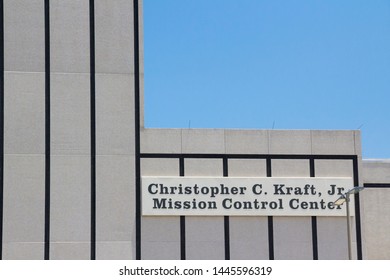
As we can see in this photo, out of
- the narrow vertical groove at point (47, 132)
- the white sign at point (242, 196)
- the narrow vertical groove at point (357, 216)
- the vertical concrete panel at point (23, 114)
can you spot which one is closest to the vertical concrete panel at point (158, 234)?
the white sign at point (242, 196)

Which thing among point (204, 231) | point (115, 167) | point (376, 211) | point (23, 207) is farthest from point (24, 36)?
point (376, 211)

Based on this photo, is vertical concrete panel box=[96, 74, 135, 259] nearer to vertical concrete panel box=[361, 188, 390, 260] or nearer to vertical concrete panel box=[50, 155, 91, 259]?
vertical concrete panel box=[50, 155, 91, 259]

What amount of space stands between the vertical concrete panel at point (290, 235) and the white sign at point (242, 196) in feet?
1.10

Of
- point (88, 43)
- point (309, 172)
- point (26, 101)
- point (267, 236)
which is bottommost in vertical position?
point (267, 236)

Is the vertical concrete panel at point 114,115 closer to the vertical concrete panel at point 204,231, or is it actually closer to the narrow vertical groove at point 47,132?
the narrow vertical groove at point 47,132

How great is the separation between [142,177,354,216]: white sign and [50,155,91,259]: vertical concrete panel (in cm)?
251

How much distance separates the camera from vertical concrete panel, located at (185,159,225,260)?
114 feet

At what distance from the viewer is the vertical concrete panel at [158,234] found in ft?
113

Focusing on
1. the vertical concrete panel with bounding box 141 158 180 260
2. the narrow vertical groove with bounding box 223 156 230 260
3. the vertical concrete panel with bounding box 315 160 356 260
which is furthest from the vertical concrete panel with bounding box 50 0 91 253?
the vertical concrete panel with bounding box 315 160 356 260
